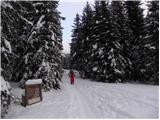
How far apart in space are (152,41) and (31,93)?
17.2 m

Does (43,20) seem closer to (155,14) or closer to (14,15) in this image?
(14,15)

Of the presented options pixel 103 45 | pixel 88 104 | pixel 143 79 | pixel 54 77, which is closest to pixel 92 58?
pixel 103 45

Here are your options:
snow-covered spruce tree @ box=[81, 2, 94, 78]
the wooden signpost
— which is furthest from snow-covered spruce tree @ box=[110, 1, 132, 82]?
the wooden signpost

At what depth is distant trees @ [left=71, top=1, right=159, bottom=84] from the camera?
96.6 feet

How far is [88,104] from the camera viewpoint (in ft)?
46.9

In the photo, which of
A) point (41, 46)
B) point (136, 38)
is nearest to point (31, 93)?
point (41, 46)

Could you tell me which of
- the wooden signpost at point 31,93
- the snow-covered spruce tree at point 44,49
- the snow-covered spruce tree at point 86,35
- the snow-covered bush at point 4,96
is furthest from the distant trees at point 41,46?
the snow-covered spruce tree at point 86,35

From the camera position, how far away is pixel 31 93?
15.4 meters

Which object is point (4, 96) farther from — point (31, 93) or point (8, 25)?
point (8, 25)

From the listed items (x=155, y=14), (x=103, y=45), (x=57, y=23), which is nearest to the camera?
(x=57, y=23)

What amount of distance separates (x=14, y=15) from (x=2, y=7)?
1.38 meters

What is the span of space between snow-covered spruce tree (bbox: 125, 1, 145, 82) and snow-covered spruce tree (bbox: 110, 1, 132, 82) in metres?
0.72

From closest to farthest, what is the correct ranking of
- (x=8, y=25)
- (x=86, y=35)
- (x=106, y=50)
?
(x=8, y=25) → (x=106, y=50) → (x=86, y=35)

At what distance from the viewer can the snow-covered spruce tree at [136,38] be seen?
32000 mm
